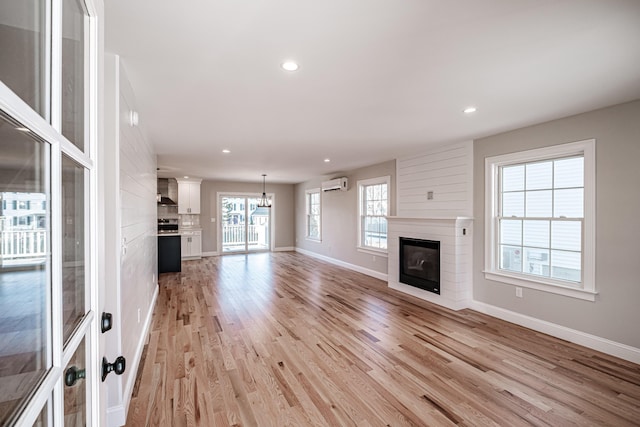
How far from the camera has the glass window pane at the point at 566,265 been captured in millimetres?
3271

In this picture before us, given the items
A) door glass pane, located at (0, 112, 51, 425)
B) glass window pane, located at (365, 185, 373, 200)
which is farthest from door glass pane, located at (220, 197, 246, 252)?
door glass pane, located at (0, 112, 51, 425)

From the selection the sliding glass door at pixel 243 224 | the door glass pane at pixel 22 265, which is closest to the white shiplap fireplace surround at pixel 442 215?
the door glass pane at pixel 22 265

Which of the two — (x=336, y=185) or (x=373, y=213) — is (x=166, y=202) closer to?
(x=336, y=185)

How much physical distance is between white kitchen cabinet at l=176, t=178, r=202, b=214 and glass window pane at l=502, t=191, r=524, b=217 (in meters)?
7.75

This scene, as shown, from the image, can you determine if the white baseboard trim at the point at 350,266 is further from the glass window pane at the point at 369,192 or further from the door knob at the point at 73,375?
the door knob at the point at 73,375

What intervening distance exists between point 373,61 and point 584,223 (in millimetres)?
2950

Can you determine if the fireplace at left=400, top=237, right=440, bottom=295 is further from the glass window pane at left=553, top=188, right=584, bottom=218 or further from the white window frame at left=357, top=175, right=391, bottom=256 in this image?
the glass window pane at left=553, top=188, right=584, bottom=218

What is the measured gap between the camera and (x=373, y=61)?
2080 mm

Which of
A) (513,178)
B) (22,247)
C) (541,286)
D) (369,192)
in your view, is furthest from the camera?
(369,192)

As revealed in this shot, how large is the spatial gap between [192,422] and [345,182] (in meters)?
5.78

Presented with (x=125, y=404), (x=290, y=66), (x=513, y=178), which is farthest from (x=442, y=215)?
(x=125, y=404)

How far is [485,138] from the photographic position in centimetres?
410

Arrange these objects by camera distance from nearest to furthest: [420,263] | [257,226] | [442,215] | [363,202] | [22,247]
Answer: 1. [22,247]
2. [442,215]
3. [420,263]
4. [363,202]
5. [257,226]

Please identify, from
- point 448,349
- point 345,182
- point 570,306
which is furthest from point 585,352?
point 345,182
